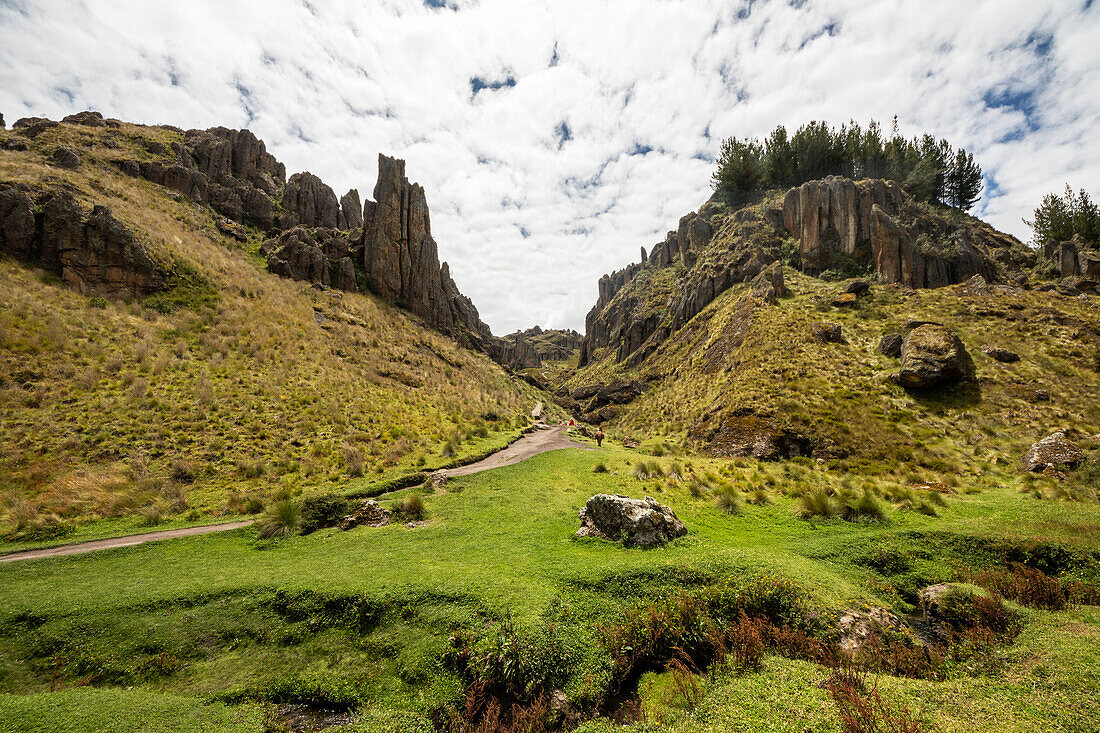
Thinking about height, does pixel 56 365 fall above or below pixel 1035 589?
above

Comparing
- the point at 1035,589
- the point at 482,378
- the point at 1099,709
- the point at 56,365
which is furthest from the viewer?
the point at 482,378

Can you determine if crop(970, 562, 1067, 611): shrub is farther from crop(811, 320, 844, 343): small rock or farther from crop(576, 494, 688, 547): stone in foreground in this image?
crop(811, 320, 844, 343): small rock

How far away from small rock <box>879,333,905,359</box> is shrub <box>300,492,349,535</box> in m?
40.6

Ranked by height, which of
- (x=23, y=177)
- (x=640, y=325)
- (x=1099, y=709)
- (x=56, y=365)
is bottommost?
(x=1099, y=709)

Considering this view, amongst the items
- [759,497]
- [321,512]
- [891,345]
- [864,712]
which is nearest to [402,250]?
[321,512]

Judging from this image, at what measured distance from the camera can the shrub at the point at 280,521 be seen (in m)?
12.9

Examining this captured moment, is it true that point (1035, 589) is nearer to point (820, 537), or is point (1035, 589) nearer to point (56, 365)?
point (820, 537)

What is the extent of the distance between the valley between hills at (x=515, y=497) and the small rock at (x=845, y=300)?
52.5 inches

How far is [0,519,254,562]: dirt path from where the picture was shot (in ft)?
36.1

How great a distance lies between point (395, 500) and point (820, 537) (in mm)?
16400

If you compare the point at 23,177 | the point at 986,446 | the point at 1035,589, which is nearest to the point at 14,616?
the point at 1035,589

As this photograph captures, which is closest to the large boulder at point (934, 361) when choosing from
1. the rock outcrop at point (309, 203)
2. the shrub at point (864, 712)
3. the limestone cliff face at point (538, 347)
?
the shrub at point (864, 712)

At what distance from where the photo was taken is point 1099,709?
4961 mm

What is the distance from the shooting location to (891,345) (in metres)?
30.0
